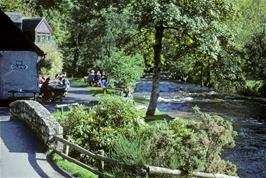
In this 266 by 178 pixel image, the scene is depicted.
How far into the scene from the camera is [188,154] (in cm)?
1450

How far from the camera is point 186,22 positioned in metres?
30.4

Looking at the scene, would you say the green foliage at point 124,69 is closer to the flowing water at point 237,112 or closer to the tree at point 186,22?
the flowing water at point 237,112

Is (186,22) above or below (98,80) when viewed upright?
above

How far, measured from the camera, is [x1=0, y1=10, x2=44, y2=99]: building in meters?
35.0

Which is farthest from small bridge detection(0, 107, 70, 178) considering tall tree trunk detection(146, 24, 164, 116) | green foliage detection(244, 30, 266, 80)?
green foliage detection(244, 30, 266, 80)

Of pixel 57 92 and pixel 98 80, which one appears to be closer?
pixel 57 92

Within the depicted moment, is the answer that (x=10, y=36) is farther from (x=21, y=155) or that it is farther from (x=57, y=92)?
(x=21, y=155)

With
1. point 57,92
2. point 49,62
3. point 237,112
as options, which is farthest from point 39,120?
point 49,62

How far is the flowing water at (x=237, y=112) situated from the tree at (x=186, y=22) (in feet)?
22.0

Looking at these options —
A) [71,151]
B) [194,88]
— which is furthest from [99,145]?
[194,88]

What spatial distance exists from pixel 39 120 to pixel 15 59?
16.8 meters

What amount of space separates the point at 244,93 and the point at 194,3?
1282 inches

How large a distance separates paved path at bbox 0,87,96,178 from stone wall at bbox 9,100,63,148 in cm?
36

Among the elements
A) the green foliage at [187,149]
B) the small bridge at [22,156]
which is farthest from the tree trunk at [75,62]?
the green foliage at [187,149]
